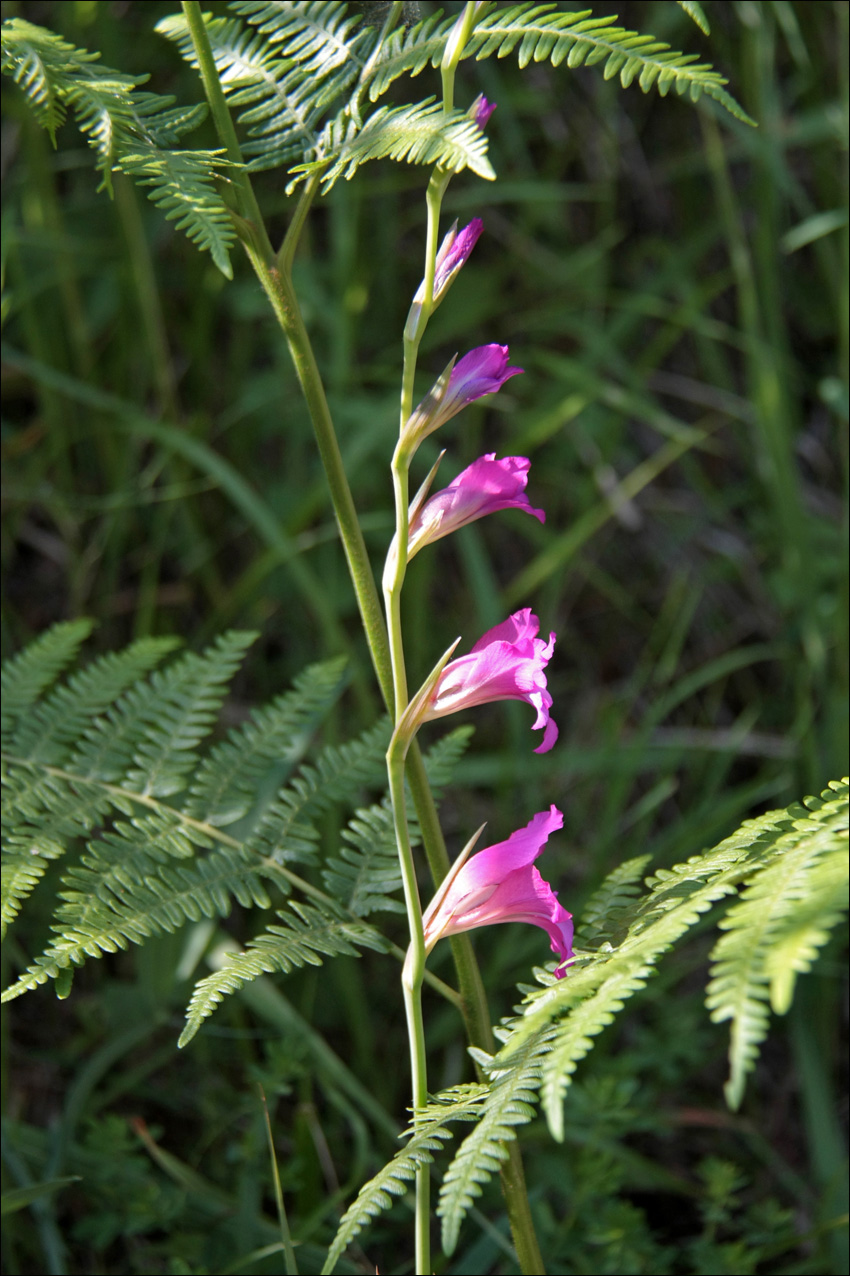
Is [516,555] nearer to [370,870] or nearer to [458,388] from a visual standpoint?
[370,870]

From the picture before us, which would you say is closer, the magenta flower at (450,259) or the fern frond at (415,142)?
the fern frond at (415,142)

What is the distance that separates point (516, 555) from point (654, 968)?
6.52 feet

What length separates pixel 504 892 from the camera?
97 centimetres

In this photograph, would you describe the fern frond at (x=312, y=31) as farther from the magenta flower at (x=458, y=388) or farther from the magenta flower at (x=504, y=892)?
the magenta flower at (x=504, y=892)

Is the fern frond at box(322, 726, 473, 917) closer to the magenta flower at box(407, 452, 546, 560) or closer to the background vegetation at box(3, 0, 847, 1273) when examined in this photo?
the magenta flower at box(407, 452, 546, 560)

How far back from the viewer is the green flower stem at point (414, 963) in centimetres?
92

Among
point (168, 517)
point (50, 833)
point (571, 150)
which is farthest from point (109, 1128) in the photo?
point (571, 150)

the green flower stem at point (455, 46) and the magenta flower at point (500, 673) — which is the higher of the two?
the green flower stem at point (455, 46)

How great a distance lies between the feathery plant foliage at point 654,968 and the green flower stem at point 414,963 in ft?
0.11

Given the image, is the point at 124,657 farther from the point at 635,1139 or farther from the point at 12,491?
the point at 635,1139

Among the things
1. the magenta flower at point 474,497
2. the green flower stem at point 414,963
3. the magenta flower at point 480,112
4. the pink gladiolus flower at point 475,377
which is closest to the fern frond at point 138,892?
the green flower stem at point 414,963

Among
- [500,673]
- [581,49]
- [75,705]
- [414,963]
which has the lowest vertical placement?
[414,963]

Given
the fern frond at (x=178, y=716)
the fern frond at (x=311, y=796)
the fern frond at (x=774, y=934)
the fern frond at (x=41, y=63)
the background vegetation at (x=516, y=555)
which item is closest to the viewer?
the fern frond at (x=774, y=934)

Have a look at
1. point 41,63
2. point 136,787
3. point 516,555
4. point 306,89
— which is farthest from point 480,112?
point 516,555
